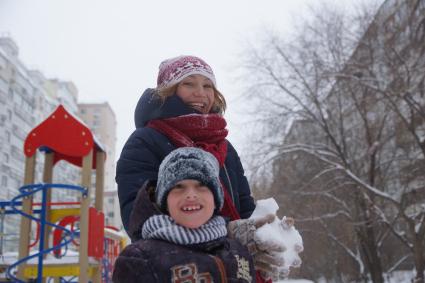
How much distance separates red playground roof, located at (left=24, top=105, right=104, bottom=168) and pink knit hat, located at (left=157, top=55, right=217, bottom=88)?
3.04 meters

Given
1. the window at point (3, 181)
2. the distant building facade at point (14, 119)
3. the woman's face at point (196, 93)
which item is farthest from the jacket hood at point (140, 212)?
the window at point (3, 181)

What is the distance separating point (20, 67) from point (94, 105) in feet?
99.3

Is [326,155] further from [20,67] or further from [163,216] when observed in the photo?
[20,67]

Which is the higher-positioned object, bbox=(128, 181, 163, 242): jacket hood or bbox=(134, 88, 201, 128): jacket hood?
bbox=(134, 88, 201, 128): jacket hood

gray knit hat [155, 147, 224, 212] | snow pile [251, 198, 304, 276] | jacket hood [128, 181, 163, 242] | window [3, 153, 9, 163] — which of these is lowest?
snow pile [251, 198, 304, 276]

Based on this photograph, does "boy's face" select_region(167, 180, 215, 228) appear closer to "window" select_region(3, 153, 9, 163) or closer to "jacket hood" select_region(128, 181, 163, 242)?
"jacket hood" select_region(128, 181, 163, 242)

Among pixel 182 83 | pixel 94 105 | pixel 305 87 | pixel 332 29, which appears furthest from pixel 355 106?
pixel 94 105

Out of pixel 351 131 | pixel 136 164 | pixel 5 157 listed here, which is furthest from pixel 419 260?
pixel 5 157

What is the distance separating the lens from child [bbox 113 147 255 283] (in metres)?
1.21

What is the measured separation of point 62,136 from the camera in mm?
4746

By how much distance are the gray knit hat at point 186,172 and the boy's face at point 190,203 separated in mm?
21

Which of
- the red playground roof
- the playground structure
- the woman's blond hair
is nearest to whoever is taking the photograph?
the woman's blond hair

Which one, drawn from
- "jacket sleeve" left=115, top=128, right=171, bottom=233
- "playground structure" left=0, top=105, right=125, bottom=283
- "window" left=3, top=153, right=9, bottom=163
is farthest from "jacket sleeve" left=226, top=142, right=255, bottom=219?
"window" left=3, top=153, right=9, bottom=163

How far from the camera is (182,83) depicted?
1767 mm
